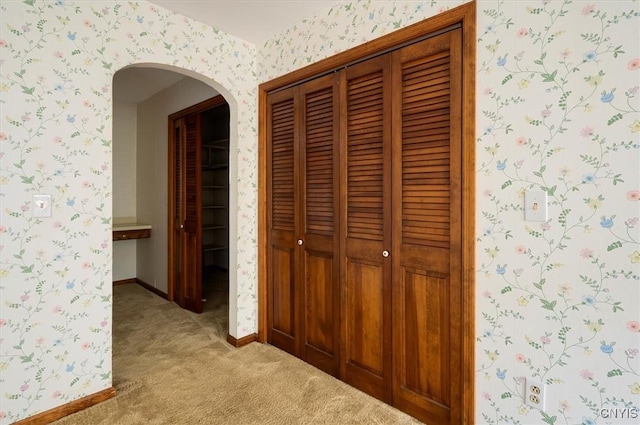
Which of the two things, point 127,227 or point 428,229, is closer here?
point 428,229

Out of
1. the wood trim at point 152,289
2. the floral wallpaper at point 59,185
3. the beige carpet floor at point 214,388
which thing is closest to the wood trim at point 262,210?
the beige carpet floor at point 214,388

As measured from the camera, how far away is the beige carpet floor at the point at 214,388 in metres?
1.81

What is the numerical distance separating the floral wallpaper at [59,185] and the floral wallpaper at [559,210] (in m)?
1.97

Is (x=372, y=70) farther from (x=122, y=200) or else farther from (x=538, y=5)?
(x=122, y=200)

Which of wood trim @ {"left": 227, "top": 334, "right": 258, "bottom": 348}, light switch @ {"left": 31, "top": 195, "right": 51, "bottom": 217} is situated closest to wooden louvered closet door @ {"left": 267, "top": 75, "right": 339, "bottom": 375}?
wood trim @ {"left": 227, "top": 334, "right": 258, "bottom": 348}

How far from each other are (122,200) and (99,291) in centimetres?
304

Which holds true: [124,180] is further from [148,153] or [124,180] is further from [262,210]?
[262,210]

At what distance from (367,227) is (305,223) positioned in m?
0.55

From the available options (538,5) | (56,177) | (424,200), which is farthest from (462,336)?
(56,177)

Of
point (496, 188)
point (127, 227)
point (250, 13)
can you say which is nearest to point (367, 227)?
point (496, 188)

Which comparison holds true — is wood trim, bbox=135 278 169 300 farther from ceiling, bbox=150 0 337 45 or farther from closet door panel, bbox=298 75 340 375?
ceiling, bbox=150 0 337 45

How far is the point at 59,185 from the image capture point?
1.83 m

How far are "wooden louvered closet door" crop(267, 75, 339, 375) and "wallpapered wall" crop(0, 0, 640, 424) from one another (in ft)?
1.37

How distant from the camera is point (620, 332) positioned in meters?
1.21
